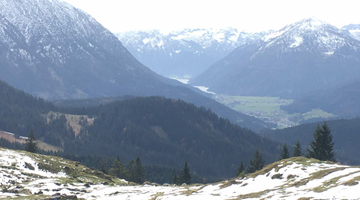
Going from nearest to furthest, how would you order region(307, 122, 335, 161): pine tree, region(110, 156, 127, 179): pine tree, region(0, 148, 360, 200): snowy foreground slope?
region(0, 148, 360, 200): snowy foreground slope < region(307, 122, 335, 161): pine tree < region(110, 156, 127, 179): pine tree

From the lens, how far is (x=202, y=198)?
6325cm

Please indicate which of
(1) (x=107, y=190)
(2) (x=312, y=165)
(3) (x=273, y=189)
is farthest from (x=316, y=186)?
(1) (x=107, y=190)

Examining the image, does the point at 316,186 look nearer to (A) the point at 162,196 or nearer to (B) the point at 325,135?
(A) the point at 162,196

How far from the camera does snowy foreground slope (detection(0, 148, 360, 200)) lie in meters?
54.8

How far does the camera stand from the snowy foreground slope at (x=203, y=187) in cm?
5475

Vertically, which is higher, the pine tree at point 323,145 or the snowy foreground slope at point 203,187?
the pine tree at point 323,145

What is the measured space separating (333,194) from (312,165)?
855 inches

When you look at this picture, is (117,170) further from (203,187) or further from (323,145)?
(323,145)

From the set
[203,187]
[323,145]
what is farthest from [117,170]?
[323,145]

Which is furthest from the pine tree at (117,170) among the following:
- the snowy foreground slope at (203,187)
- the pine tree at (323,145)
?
the pine tree at (323,145)

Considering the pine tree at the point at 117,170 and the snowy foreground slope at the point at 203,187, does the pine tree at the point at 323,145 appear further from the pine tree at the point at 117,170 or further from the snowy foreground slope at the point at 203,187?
the pine tree at the point at 117,170

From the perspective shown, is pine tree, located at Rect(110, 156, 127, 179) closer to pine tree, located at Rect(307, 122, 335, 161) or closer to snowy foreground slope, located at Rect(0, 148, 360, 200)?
snowy foreground slope, located at Rect(0, 148, 360, 200)

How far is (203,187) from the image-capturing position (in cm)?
7644

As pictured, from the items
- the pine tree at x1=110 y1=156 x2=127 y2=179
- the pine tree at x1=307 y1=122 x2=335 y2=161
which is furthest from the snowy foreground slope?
the pine tree at x1=110 y1=156 x2=127 y2=179
